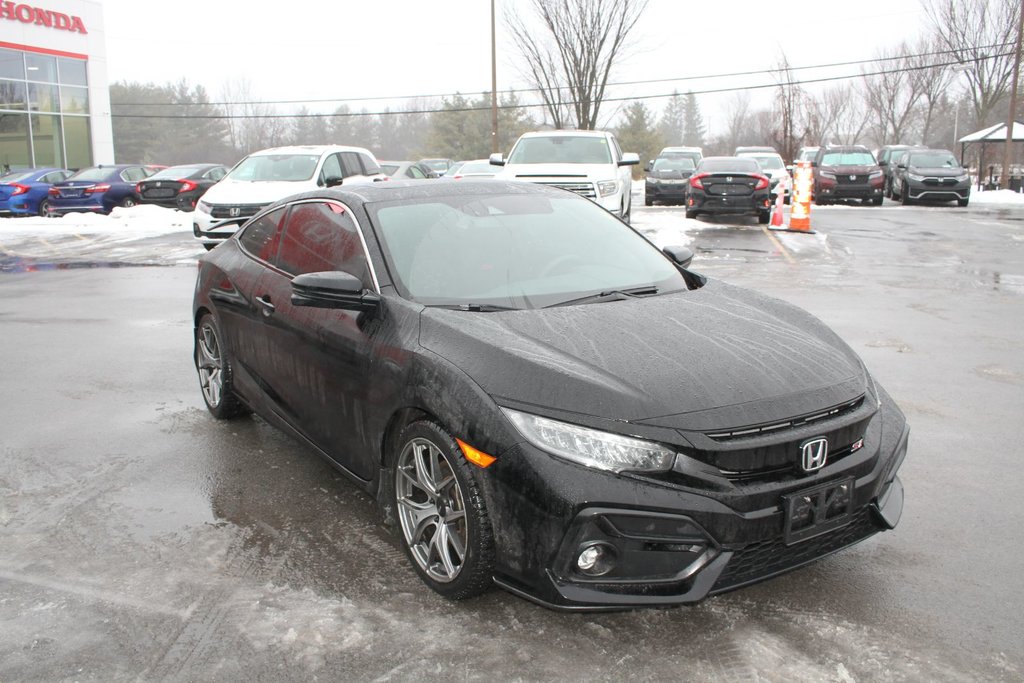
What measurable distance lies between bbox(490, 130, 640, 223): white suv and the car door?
10.6 meters

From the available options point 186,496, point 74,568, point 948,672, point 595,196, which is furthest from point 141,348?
point 595,196

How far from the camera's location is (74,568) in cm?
371

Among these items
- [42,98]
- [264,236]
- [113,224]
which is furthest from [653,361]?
[42,98]

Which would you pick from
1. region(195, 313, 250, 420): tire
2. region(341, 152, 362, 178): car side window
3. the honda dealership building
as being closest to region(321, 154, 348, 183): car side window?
region(341, 152, 362, 178): car side window

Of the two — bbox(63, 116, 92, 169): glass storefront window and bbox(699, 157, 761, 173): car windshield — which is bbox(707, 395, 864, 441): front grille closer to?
bbox(699, 157, 761, 173): car windshield

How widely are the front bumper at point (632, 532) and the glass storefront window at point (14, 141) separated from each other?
121 ft

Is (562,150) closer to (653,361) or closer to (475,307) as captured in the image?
(475,307)

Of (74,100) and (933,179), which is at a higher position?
(74,100)

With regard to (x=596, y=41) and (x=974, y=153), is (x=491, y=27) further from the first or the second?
(x=974, y=153)

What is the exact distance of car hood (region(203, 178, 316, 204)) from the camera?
14453 mm

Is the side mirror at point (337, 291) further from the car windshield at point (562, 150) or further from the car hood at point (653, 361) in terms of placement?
the car windshield at point (562, 150)

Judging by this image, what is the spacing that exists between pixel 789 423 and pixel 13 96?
38.5 m

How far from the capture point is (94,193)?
935 inches

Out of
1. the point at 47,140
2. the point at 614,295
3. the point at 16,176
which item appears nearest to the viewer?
the point at 614,295
